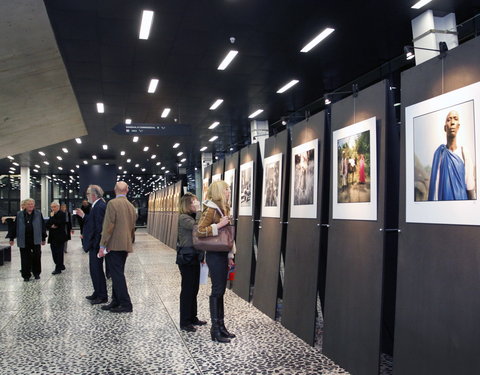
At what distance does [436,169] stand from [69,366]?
3.41 metres

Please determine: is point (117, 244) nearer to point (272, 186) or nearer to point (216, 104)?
point (272, 186)

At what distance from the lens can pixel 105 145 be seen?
69.5ft

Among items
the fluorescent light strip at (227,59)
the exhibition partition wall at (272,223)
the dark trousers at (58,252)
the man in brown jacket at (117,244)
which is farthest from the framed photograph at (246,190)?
the dark trousers at (58,252)

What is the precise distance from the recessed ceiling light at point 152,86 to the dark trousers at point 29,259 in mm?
4487

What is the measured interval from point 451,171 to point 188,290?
129 inches

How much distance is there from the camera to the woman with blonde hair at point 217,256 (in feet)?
15.6

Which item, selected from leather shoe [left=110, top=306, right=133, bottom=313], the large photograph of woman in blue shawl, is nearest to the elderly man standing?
leather shoe [left=110, top=306, right=133, bottom=313]

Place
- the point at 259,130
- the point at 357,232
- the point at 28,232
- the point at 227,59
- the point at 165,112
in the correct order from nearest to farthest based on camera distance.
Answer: the point at 357,232 < the point at 28,232 < the point at 227,59 < the point at 165,112 < the point at 259,130

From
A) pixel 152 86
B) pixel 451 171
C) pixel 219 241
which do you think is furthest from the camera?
pixel 152 86

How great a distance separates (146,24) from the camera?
26.1 feet

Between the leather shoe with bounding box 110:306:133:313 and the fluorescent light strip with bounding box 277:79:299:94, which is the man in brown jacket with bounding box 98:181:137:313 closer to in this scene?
the leather shoe with bounding box 110:306:133:313

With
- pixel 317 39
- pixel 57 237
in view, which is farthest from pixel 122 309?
pixel 317 39

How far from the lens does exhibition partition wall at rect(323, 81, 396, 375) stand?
3.72 meters

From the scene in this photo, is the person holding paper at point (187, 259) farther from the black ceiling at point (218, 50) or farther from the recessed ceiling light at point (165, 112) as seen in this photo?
the recessed ceiling light at point (165, 112)
